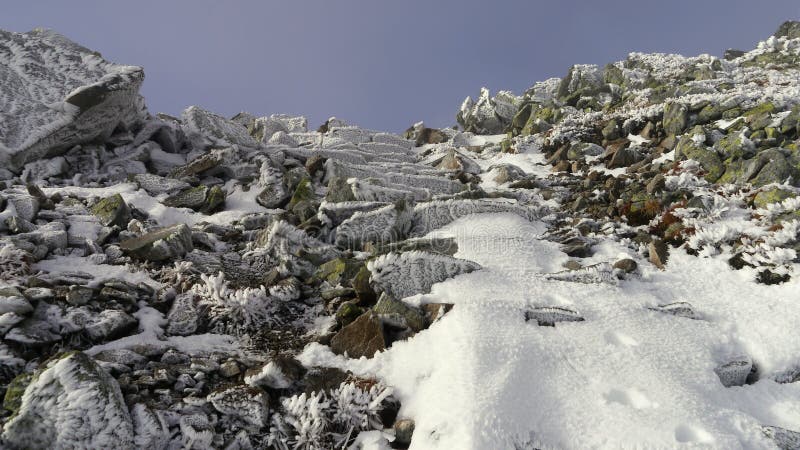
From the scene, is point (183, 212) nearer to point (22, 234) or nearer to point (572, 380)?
point (22, 234)

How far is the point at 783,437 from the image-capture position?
512 centimetres

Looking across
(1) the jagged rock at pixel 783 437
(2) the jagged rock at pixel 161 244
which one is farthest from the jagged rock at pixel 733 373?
(2) the jagged rock at pixel 161 244

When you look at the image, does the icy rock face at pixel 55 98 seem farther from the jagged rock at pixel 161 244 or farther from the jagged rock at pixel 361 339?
the jagged rock at pixel 361 339

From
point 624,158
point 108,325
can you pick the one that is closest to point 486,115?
point 624,158

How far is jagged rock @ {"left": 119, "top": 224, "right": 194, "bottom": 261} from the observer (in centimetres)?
934

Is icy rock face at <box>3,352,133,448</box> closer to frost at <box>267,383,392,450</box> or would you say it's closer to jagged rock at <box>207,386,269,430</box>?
jagged rock at <box>207,386,269,430</box>

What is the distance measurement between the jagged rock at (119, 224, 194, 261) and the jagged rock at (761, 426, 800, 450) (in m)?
10.1

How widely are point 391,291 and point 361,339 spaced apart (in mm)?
1285

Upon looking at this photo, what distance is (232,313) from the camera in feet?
25.4

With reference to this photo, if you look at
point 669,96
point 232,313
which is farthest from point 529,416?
point 669,96

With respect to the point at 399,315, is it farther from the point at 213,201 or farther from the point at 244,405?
the point at 213,201

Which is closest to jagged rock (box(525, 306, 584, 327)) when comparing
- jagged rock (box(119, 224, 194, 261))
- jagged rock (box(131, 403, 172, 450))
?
jagged rock (box(131, 403, 172, 450))

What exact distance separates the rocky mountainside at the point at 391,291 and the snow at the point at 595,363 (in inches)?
1.3

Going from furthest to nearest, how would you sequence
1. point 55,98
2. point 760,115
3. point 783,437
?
point 55,98 < point 760,115 < point 783,437
